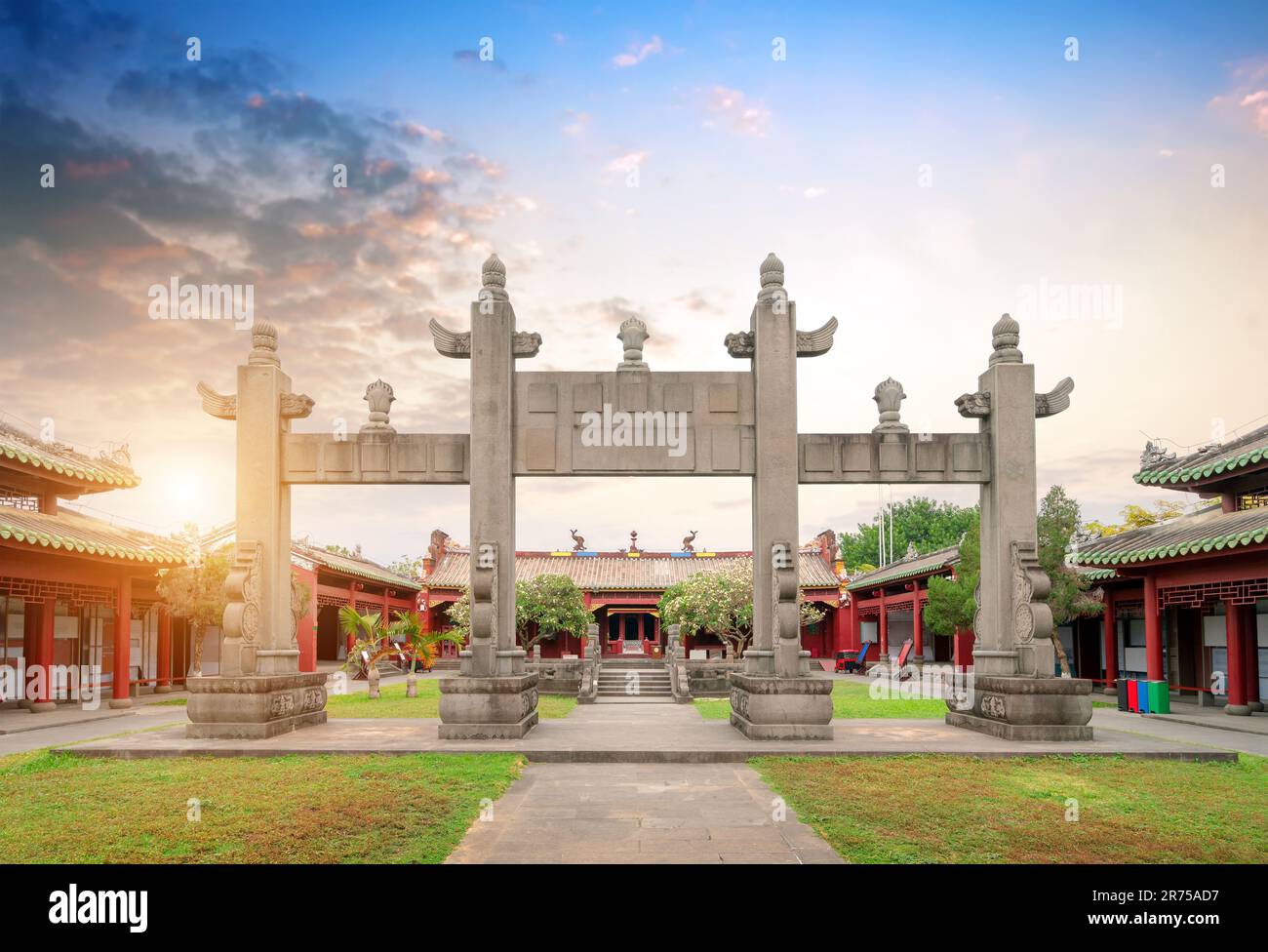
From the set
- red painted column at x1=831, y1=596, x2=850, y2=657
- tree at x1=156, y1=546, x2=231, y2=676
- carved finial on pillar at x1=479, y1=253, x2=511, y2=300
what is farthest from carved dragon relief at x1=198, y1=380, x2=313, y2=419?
red painted column at x1=831, y1=596, x2=850, y2=657

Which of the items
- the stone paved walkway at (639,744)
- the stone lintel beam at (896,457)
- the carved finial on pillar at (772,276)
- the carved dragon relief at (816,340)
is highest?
the carved finial on pillar at (772,276)

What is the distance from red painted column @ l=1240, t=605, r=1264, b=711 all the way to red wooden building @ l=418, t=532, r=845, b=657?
22.2 meters

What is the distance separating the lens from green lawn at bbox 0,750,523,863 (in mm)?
6438

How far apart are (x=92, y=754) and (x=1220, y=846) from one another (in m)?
11.8

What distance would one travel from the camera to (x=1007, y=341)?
12984mm

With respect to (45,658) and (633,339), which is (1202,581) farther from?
(45,658)

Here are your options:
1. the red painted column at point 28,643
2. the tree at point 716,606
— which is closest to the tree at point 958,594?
the tree at point 716,606

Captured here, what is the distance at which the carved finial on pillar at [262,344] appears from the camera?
1293cm

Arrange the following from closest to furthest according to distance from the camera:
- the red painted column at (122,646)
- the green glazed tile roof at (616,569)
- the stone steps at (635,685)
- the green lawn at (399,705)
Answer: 1. the green lawn at (399,705)
2. the red painted column at (122,646)
3. the stone steps at (635,685)
4. the green glazed tile roof at (616,569)

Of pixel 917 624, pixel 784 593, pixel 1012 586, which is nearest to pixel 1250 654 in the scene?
pixel 1012 586

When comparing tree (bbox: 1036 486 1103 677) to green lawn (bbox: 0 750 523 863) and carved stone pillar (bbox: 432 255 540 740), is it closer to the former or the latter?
carved stone pillar (bbox: 432 255 540 740)

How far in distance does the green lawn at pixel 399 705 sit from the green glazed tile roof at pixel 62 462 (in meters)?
7.05

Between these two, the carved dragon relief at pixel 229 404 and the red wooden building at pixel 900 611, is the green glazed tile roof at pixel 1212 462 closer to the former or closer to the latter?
the red wooden building at pixel 900 611

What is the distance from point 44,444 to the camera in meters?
20.0
